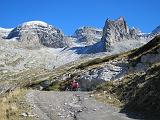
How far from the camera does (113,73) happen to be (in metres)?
59.6

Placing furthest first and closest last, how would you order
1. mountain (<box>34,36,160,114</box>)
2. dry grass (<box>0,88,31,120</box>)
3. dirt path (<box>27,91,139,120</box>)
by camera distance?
mountain (<box>34,36,160,114</box>) → dirt path (<box>27,91,139,120</box>) → dry grass (<box>0,88,31,120</box>)

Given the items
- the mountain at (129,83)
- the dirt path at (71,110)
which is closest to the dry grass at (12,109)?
the dirt path at (71,110)

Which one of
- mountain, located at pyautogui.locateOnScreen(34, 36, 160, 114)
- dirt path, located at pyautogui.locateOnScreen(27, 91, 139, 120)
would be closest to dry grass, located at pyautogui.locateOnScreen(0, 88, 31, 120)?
dirt path, located at pyautogui.locateOnScreen(27, 91, 139, 120)

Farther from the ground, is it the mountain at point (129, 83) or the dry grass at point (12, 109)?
the mountain at point (129, 83)

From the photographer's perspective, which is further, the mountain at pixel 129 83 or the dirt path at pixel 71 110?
the mountain at pixel 129 83

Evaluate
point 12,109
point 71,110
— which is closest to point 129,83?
point 71,110

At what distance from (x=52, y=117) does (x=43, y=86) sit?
48.3 m

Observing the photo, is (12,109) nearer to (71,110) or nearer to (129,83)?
(71,110)

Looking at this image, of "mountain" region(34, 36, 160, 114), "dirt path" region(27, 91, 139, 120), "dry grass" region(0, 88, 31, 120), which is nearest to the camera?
"dry grass" region(0, 88, 31, 120)

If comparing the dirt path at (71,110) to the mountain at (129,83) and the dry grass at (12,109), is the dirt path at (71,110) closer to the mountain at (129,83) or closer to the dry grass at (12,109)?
the dry grass at (12,109)

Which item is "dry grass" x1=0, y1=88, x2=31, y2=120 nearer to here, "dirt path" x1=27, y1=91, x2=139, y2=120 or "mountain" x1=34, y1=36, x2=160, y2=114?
"dirt path" x1=27, y1=91, x2=139, y2=120

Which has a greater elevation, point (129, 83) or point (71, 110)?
point (129, 83)

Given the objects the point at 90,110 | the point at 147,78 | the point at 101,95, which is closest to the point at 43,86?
the point at 101,95

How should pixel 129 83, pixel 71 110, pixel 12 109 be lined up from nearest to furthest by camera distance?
1. pixel 12 109
2. pixel 71 110
3. pixel 129 83
